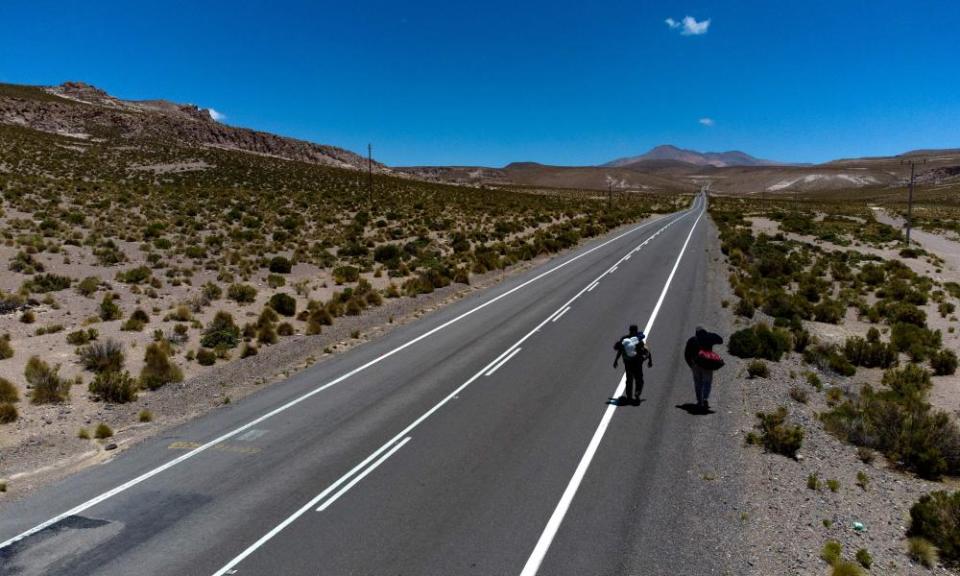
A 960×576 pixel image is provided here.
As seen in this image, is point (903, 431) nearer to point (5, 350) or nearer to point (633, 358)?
point (633, 358)

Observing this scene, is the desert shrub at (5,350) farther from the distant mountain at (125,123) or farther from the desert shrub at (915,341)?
the distant mountain at (125,123)

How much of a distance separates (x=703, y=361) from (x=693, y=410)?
3.75 feet

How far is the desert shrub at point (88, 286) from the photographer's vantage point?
21984 millimetres

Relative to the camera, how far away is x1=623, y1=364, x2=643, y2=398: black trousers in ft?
40.1

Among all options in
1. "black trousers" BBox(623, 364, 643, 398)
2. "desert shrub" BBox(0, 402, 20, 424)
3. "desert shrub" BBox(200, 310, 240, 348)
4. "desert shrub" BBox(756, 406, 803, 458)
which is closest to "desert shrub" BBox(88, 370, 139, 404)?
"desert shrub" BBox(0, 402, 20, 424)

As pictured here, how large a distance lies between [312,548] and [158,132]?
11493 cm

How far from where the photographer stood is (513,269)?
34.6 m

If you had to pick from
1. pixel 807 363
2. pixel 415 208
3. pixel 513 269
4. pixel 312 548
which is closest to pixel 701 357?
pixel 807 363

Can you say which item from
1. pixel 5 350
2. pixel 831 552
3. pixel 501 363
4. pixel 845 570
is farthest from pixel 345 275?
pixel 845 570

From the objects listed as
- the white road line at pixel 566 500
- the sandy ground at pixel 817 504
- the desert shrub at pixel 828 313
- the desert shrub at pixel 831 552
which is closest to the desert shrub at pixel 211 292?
the white road line at pixel 566 500

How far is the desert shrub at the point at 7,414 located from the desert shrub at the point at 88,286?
11.2m

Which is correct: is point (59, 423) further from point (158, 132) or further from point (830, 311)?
point (158, 132)

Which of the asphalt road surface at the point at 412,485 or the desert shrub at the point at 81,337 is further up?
the desert shrub at the point at 81,337

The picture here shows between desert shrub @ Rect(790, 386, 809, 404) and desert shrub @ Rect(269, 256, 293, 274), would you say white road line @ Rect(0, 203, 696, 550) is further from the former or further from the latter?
desert shrub @ Rect(269, 256, 293, 274)
